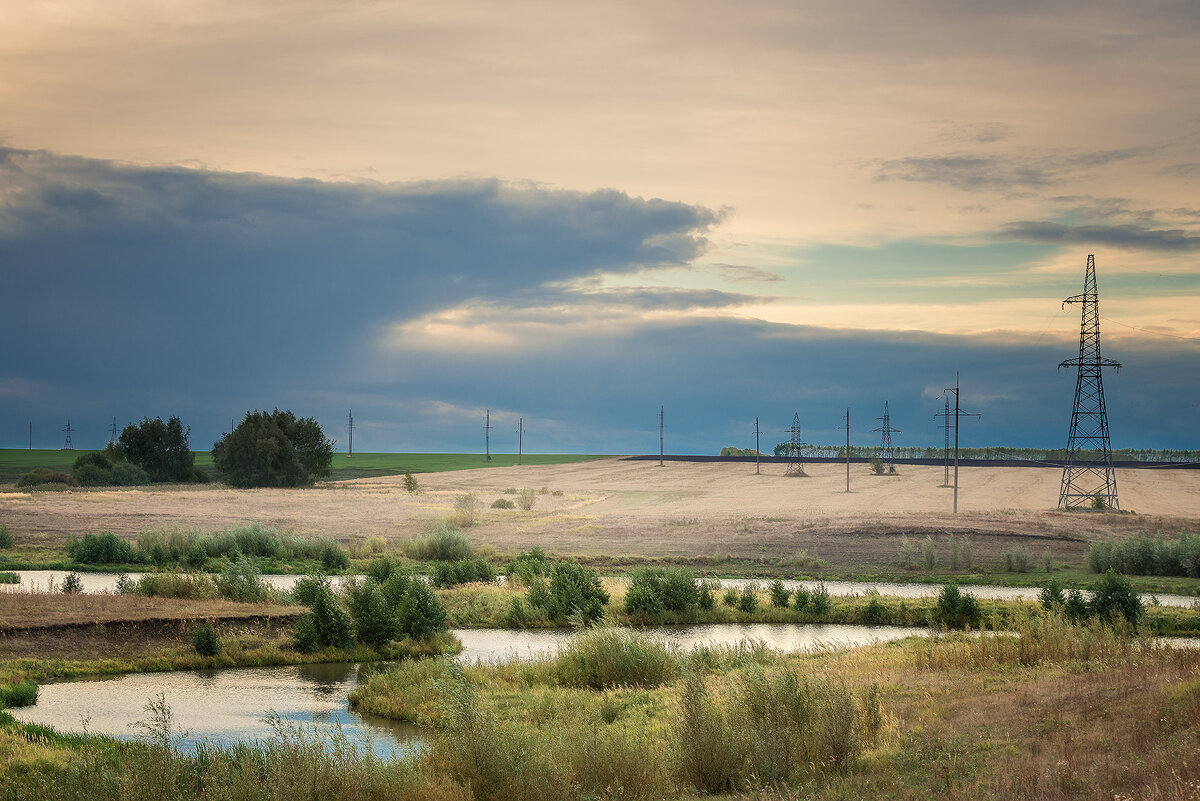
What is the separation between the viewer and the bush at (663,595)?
3291 centimetres

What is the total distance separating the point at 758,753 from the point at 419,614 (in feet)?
57.9

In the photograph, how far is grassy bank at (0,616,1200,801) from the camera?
10.4 metres

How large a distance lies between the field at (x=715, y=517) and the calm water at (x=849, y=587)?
11.7ft

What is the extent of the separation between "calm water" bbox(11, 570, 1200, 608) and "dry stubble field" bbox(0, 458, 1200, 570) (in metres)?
7.19

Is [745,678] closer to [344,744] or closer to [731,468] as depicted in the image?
[344,744]

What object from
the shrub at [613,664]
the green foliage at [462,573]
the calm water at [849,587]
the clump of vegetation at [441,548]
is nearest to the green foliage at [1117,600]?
the calm water at [849,587]

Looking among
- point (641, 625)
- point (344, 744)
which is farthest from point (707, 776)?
point (641, 625)

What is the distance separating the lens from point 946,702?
16.7 meters

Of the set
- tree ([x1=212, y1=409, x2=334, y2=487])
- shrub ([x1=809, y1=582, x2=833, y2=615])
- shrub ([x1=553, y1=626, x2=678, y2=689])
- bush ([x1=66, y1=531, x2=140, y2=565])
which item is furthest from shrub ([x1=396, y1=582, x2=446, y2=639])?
tree ([x1=212, y1=409, x2=334, y2=487])

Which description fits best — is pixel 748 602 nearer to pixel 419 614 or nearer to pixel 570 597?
pixel 570 597

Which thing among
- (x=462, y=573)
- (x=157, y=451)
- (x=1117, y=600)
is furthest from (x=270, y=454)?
(x=1117, y=600)

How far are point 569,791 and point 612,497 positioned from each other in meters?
83.5

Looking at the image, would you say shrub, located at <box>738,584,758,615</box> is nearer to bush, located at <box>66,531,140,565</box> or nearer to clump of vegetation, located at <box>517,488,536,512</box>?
bush, located at <box>66,531,140,565</box>

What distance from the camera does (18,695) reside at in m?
19.7
